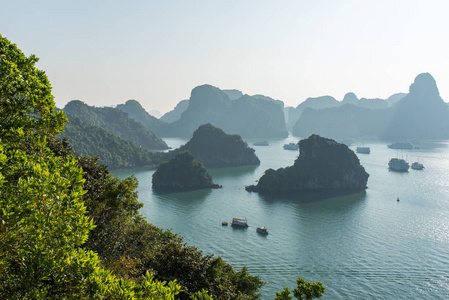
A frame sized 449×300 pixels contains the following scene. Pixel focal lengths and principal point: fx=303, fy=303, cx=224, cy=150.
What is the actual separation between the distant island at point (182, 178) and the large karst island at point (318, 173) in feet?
52.3

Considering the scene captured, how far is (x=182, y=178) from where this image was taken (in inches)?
4035

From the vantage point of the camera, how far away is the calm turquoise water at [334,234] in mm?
41719

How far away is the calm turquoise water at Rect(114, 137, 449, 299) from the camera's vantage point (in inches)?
1642

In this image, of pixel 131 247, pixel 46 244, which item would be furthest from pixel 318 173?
pixel 46 244

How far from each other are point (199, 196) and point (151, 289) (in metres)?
82.1

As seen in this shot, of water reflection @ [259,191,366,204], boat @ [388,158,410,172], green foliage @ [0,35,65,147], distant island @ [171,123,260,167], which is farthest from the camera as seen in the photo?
distant island @ [171,123,260,167]

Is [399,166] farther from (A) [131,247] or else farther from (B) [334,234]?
(A) [131,247]

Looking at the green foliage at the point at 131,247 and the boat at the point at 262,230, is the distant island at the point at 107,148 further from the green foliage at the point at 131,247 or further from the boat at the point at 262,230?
the green foliage at the point at 131,247

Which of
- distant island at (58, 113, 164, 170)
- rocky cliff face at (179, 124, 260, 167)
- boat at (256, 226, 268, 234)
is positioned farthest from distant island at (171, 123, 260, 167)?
boat at (256, 226, 268, 234)

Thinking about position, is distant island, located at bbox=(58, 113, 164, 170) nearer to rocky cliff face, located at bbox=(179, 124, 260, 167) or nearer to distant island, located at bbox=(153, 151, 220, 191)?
rocky cliff face, located at bbox=(179, 124, 260, 167)

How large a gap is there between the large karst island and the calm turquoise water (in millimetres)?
5867

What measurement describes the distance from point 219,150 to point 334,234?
99.5 metres

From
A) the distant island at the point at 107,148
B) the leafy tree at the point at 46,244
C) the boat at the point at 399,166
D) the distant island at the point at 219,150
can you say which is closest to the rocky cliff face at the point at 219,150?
the distant island at the point at 219,150

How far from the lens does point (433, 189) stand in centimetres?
9625
